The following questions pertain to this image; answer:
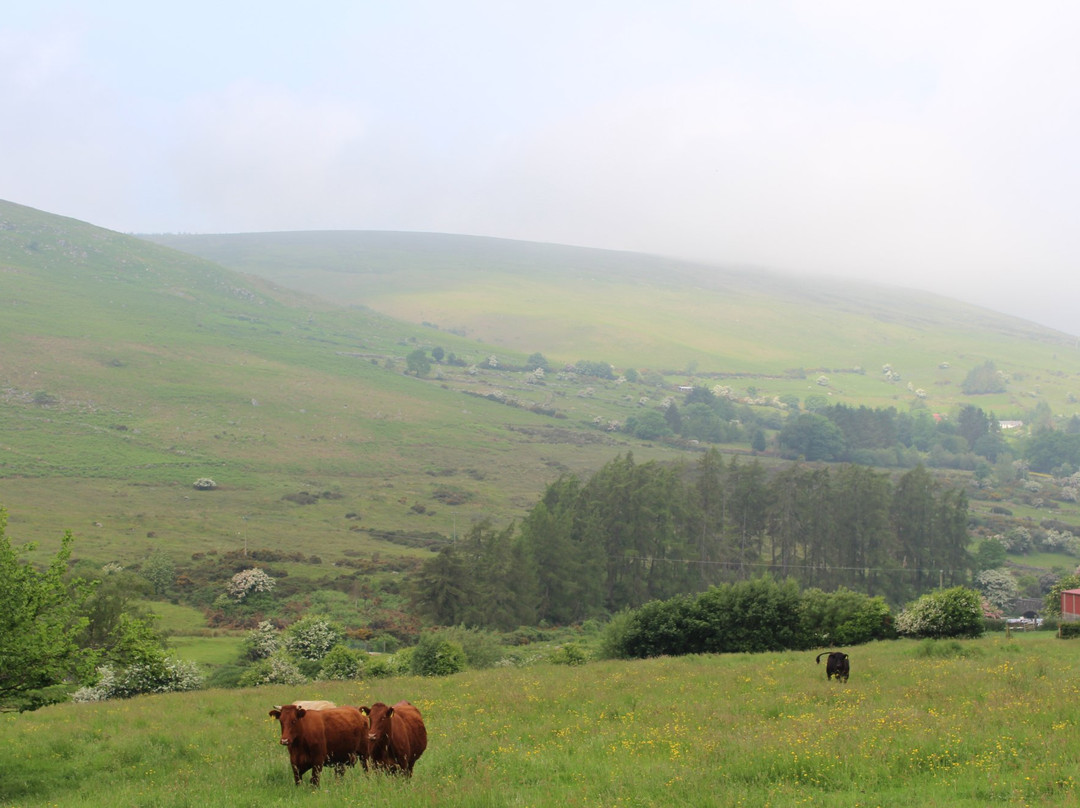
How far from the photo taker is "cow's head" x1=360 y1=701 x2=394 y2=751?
15320 mm

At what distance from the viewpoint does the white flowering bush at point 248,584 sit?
7273 cm

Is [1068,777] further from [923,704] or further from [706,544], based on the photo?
[706,544]

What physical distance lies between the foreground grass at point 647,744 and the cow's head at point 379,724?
69 centimetres

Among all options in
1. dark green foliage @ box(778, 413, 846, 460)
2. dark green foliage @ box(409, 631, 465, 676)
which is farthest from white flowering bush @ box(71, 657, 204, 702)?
dark green foliage @ box(778, 413, 846, 460)

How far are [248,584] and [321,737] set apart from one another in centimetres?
6261

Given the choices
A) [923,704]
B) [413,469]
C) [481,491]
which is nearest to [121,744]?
[923,704]

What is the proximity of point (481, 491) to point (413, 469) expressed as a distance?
71.0 ft

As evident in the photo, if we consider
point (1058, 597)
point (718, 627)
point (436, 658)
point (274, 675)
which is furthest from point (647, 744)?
point (1058, 597)

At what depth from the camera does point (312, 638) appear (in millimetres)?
47812

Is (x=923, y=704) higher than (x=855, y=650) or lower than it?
higher

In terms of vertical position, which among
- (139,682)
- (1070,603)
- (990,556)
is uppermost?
(1070,603)

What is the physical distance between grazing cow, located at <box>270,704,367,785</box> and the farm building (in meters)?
54.3

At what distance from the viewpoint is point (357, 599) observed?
245ft

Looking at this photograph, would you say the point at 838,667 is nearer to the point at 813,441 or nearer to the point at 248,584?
the point at 248,584
